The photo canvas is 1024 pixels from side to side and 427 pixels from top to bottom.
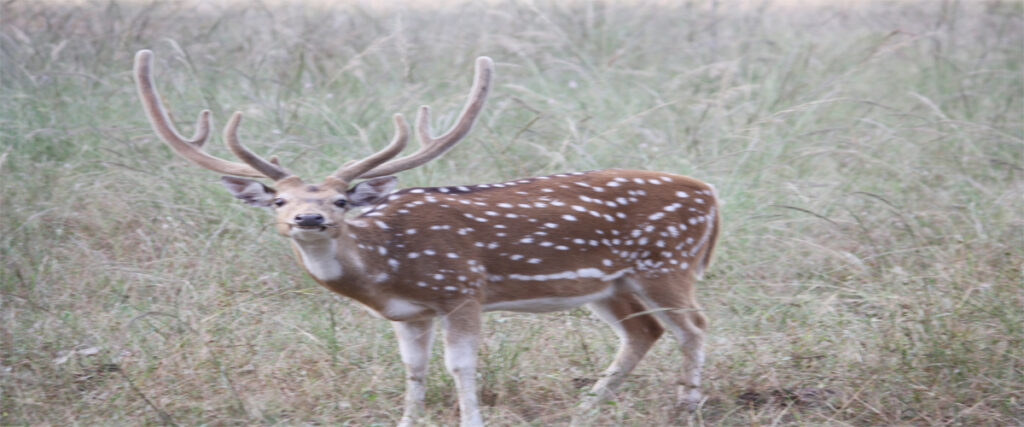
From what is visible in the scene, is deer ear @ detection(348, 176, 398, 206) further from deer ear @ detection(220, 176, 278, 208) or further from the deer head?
deer ear @ detection(220, 176, 278, 208)

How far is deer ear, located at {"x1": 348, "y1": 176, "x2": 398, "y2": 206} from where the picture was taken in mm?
4000

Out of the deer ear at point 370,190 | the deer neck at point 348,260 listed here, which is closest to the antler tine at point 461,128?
the deer ear at point 370,190

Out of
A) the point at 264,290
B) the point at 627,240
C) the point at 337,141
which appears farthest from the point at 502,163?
the point at 627,240

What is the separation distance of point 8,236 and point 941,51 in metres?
7.48

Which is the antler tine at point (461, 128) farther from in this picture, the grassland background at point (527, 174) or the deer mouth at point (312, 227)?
the grassland background at point (527, 174)

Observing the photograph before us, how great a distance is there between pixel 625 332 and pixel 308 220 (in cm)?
158

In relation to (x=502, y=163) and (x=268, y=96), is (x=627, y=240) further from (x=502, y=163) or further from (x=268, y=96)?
(x=268, y=96)

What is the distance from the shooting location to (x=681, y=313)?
4441 millimetres

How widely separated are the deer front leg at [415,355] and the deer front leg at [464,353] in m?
0.15

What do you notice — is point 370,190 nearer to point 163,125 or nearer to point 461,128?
point 461,128

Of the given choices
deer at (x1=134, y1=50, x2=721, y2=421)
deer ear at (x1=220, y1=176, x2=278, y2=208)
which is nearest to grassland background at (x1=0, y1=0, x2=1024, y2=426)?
deer at (x1=134, y1=50, x2=721, y2=421)

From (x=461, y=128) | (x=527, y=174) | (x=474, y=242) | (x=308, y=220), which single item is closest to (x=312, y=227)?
(x=308, y=220)

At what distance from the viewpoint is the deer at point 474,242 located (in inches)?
157

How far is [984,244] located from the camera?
5645 mm
